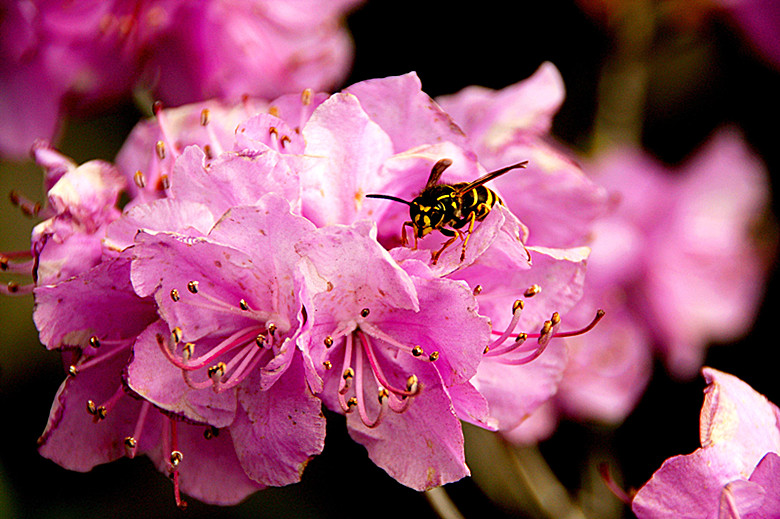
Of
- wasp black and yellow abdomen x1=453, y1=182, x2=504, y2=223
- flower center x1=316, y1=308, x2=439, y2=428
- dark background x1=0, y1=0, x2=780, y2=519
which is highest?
wasp black and yellow abdomen x1=453, y1=182, x2=504, y2=223

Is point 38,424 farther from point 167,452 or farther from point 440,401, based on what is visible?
point 440,401

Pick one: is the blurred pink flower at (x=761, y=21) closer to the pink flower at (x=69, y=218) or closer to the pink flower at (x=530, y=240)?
the pink flower at (x=530, y=240)

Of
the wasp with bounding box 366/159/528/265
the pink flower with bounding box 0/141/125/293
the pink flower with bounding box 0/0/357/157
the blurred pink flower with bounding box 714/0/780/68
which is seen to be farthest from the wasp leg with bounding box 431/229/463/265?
the blurred pink flower with bounding box 714/0/780/68

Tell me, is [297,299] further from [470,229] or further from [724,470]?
[724,470]

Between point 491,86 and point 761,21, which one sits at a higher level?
point 761,21

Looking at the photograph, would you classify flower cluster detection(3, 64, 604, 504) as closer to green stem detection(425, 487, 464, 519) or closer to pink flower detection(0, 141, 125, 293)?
pink flower detection(0, 141, 125, 293)

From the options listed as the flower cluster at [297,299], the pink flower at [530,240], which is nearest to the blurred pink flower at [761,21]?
the pink flower at [530,240]

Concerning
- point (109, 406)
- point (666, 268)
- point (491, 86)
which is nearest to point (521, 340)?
point (109, 406)
